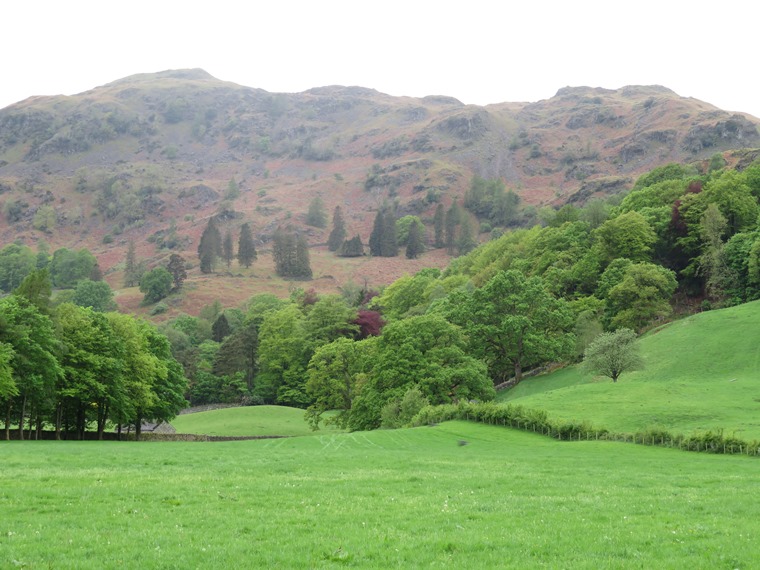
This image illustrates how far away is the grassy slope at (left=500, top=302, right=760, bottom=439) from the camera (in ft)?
163

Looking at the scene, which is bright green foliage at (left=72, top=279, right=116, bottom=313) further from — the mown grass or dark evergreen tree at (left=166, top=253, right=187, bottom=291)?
the mown grass

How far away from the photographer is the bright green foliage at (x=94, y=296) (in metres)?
177

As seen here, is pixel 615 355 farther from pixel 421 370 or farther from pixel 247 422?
pixel 247 422

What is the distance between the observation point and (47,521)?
50.9ft

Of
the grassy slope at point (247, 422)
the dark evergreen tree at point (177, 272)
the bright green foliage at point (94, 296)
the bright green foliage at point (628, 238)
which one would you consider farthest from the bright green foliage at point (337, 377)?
the dark evergreen tree at point (177, 272)

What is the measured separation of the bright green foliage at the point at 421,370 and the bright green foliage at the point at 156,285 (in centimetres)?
12807

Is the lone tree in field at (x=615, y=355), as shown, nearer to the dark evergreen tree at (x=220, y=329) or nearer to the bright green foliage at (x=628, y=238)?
the bright green foliage at (x=628, y=238)

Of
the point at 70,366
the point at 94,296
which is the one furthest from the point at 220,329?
the point at 70,366

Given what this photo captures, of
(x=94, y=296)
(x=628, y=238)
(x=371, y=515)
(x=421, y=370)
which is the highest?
(x=628, y=238)

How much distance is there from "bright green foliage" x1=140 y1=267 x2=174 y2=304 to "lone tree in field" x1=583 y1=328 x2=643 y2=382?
146 meters

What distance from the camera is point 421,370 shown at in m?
70.8

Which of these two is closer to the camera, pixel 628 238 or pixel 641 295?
pixel 641 295

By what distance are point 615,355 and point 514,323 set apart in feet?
59.1

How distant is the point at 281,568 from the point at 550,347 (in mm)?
76283
